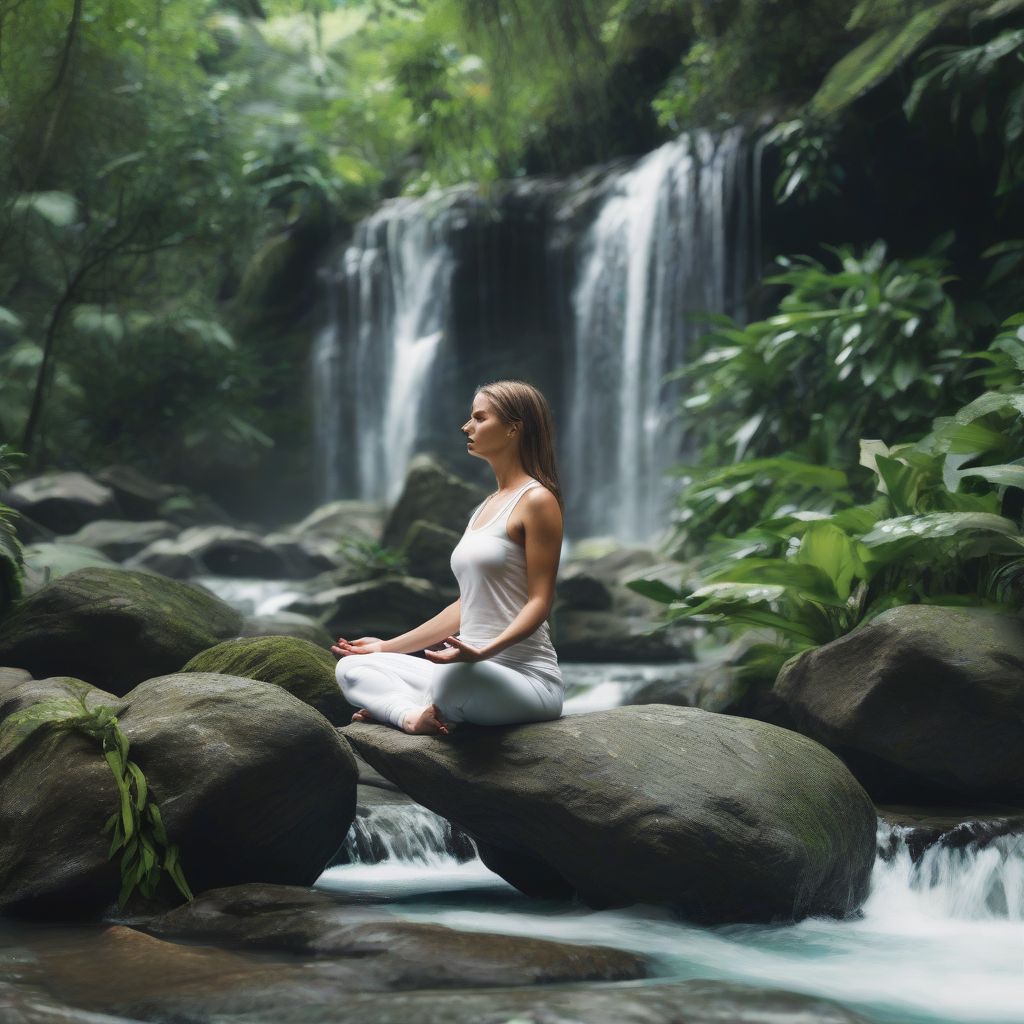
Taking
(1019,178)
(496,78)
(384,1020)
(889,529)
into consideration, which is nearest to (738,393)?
(1019,178)

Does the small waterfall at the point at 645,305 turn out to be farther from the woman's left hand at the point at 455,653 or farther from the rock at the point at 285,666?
the woman's left hand at the point at 455,653

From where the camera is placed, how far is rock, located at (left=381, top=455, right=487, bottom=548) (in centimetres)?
1212

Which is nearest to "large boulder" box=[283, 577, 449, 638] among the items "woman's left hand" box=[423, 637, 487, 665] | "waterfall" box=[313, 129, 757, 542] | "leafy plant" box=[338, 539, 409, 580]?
"leafy plant" box=[338, 539, 409, 580]

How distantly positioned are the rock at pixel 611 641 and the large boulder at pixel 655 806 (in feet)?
17.0

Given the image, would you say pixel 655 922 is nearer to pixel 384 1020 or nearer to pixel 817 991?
pixel 817 991

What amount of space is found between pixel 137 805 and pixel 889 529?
3584mm

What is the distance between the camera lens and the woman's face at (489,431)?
13.3 feet

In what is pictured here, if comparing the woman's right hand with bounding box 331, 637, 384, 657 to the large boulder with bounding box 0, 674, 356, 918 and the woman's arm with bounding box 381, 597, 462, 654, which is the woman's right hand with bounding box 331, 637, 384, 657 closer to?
the woman's arm with bounding box 381, 597, 462, 654

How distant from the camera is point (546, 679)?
4.02 meters

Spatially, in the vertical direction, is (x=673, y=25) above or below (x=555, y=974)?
above

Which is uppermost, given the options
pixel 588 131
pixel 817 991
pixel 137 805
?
pixel 588 131

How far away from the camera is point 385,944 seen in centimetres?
334

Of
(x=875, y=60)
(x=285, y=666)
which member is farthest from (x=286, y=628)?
(x=875, y=60)

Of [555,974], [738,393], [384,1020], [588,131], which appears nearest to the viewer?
[384,1020]
